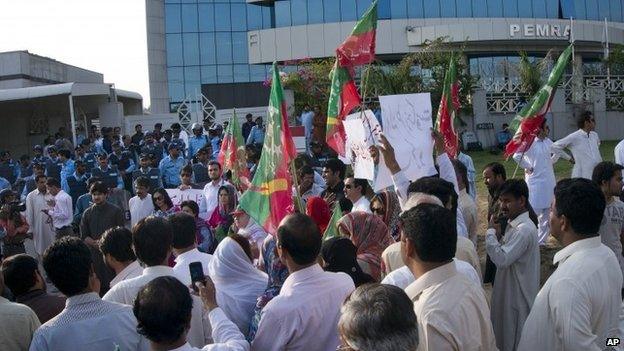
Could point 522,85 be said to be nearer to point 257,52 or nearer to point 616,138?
point 616,138

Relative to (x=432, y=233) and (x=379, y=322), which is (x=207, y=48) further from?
(x=379, y=322)

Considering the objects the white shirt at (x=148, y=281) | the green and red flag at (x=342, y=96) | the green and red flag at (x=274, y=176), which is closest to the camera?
the white shirt at (x=148, y=281)

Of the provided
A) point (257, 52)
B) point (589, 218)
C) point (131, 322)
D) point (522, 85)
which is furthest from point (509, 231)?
point (257, 52)

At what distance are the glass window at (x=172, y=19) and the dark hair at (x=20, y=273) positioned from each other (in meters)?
40.7

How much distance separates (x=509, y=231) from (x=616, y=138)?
2394cm

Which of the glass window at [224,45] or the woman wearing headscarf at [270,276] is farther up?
the glass window at [224,45]

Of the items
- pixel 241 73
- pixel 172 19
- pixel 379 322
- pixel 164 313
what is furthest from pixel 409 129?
pixel 172 19

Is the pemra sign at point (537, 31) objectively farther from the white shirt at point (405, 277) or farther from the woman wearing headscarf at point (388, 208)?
the white shirt at point (405, 277)

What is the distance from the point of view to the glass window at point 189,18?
4316cm

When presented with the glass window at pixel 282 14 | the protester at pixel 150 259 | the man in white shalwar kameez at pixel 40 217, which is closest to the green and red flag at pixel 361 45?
the protester at pixel 150 259

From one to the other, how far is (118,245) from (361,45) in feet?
11.5

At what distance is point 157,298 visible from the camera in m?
3.00

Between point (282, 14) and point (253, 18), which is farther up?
point (253, 18)

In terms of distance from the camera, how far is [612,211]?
19.0ft
